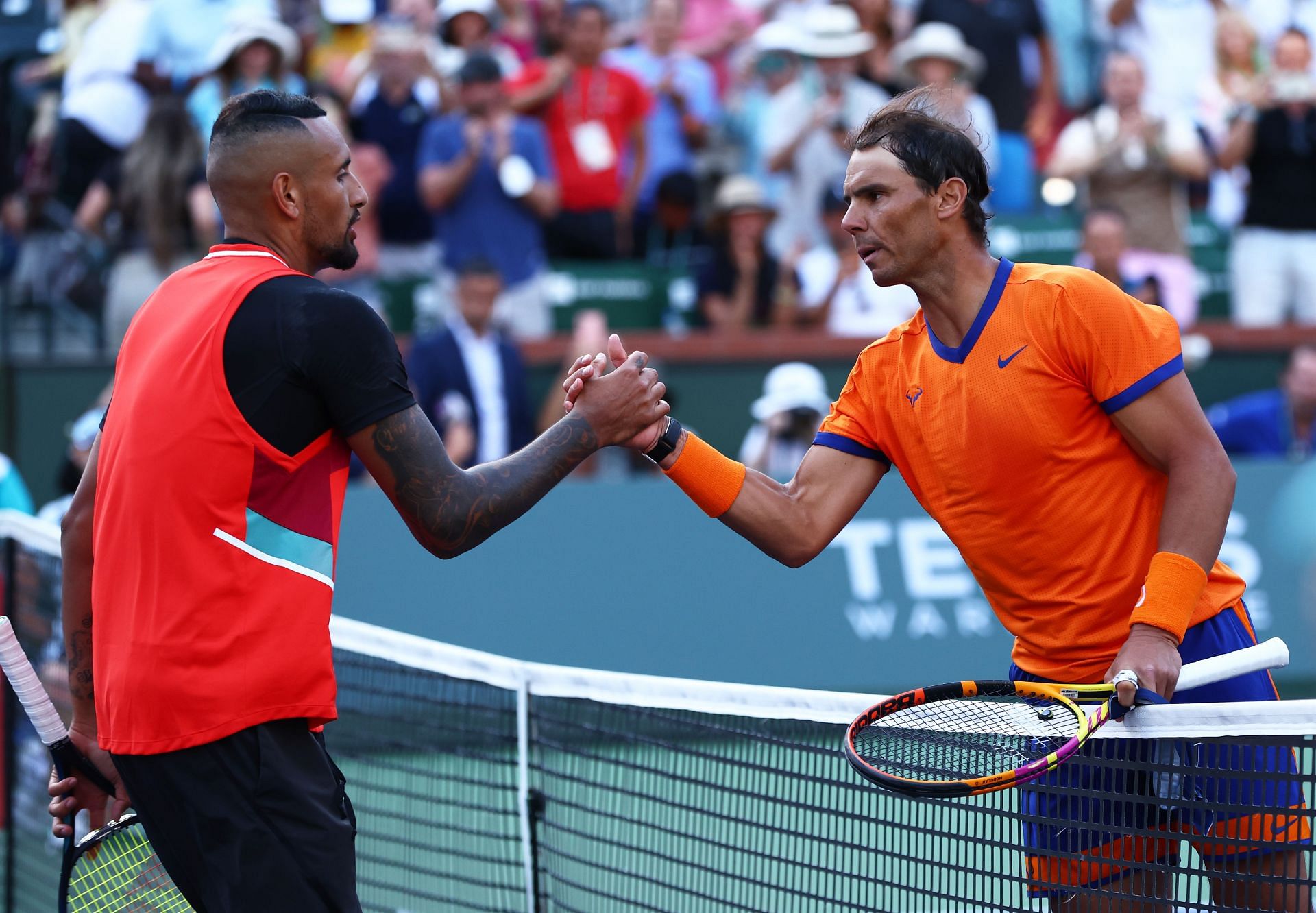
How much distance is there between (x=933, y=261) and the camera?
161 inches

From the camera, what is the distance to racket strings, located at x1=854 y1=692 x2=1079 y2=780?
345 centimetres

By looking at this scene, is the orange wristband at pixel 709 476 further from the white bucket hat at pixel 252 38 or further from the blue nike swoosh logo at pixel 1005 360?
the white bucket hat at pixel 252 38

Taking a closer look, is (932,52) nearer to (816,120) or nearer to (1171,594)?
(816,120)

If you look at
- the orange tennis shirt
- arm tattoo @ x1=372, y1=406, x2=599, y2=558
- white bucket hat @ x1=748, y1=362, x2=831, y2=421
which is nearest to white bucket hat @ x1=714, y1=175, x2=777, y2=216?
white bucket hat @ x1=748, y1=362, x2=831, y2=421

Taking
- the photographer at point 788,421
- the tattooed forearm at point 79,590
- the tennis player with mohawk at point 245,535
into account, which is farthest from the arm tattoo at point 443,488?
the photographer at point 788,421

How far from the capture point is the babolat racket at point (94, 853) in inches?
147

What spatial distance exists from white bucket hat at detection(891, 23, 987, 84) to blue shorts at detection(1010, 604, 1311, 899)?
8279 mm

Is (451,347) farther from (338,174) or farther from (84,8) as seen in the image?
(338,174)

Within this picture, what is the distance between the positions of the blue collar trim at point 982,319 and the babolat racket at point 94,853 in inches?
83.8

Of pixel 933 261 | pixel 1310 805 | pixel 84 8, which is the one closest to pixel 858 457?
pixel 933 261

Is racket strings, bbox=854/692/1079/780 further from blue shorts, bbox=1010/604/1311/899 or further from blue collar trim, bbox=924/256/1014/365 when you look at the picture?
blue collar trim, bbox=924/256/1014/365

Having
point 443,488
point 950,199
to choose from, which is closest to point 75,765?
point 443,488

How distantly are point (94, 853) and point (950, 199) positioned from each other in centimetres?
250

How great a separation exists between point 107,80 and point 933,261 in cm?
830
